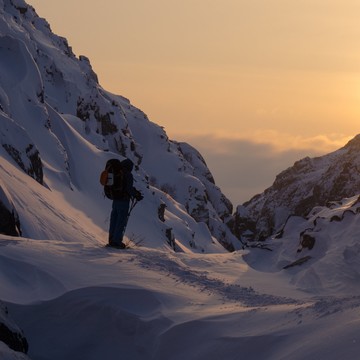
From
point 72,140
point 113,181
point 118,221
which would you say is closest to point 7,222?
point 118,221

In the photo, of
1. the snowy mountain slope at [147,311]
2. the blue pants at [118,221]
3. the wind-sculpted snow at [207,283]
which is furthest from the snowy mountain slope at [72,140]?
the snowy mountain slope at [147,311]

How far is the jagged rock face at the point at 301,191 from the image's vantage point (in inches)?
3297

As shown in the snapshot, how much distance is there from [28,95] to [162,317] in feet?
120

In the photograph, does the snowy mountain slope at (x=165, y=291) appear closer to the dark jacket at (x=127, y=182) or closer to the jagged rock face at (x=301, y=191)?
the dark jacket at (x=127, y=182)

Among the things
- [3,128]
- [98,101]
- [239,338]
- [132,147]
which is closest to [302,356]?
[239,338]

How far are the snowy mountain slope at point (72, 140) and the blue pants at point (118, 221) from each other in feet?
18.8

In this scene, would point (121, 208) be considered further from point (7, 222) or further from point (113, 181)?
point (7, 222)

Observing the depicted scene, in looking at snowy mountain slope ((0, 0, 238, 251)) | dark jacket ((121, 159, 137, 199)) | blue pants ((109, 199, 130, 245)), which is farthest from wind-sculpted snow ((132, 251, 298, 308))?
snowy mountain slope ((0, 0, 238, 251))

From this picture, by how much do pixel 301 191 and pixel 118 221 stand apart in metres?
90.0

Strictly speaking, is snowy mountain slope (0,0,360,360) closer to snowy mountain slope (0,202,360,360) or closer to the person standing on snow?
snowy mountain slope (0,202,360,360)

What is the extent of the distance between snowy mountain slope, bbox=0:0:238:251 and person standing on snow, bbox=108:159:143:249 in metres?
5.80

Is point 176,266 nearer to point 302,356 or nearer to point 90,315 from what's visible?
point 90,315

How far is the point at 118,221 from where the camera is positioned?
46.5ft

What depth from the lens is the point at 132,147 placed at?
89250mm
